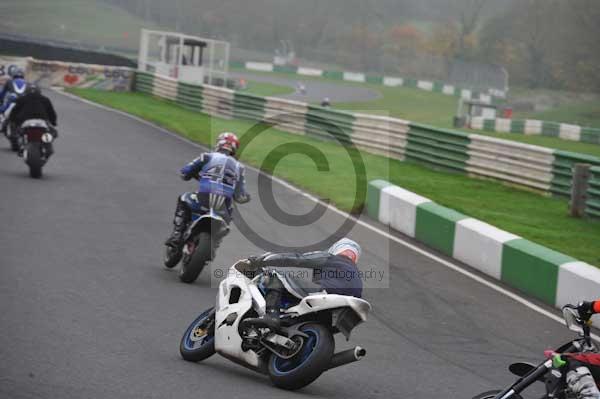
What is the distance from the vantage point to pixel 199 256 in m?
10.1

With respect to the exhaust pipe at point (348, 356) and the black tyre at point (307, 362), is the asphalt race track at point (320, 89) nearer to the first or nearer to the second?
the black tyre at point (307, 362)

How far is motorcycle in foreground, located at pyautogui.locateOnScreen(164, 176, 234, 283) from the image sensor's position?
33.2ft

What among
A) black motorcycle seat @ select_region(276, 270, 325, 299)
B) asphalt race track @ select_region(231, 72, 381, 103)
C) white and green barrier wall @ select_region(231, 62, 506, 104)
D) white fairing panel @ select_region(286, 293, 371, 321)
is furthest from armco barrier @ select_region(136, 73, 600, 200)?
white and green barrier wall @ select_region(231, 62, 506, 104)

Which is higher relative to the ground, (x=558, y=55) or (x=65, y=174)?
(x=558, y=55)

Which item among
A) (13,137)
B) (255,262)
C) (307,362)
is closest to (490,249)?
(255,262)

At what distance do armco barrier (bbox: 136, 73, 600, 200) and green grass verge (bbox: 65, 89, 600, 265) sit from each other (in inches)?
11.6

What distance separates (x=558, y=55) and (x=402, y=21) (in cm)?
3196

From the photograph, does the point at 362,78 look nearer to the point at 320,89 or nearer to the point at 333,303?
the point at 320,89

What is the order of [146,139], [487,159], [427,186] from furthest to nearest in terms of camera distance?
[146,139], [487,159], [427,186]

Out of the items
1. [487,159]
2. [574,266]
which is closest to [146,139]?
[487,159]

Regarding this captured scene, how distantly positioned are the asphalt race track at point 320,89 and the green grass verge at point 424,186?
70.3 feet

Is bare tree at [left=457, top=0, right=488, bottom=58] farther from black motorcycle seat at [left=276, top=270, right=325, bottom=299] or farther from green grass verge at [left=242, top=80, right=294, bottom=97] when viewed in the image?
black motorcycle seat at [left=276, top=270, right=325, bottom=299]

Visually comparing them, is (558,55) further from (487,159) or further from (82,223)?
(82,223)

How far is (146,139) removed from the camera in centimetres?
2452
